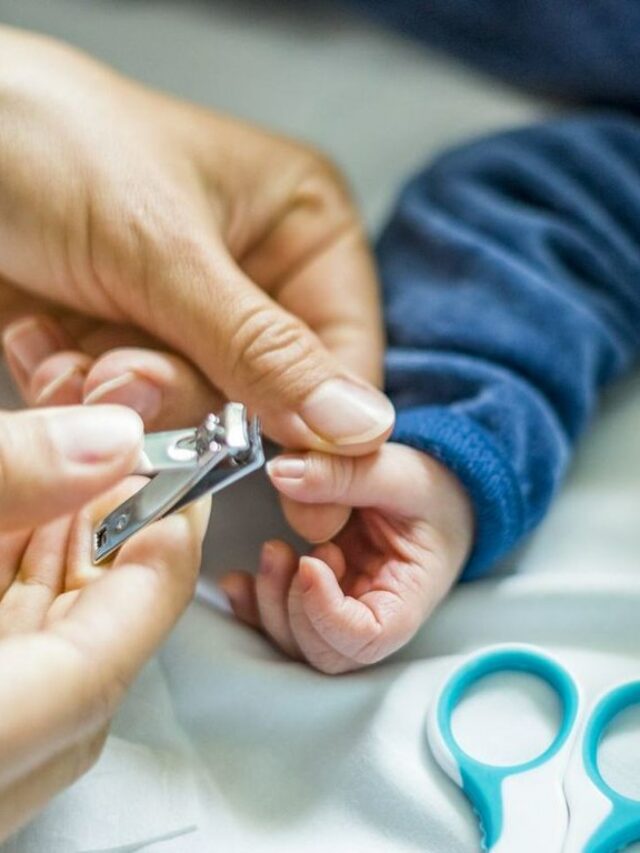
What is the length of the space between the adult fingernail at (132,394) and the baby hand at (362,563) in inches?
4.5

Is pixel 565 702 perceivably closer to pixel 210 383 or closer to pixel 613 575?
pixel 613 575

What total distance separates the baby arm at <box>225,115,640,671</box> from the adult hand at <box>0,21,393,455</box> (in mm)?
44

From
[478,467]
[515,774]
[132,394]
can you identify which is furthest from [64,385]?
[515,774]

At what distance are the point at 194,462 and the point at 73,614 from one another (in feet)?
0.35

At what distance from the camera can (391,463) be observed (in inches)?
29.3

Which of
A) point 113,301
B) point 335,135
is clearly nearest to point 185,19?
point 335,135

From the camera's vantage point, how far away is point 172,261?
763 millimetres

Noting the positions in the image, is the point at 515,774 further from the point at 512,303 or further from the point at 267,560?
the point at 512,303

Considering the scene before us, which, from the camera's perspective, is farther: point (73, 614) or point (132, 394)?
point (132, 394)

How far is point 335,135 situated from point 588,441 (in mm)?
405

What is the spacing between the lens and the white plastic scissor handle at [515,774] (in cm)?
65

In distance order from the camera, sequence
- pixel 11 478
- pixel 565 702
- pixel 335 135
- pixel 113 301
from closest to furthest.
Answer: pixel 11 478 < pixel 565 702 < pixel 113 301 < pixel 335 135

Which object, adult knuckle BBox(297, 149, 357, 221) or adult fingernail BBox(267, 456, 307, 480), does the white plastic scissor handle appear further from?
adult knuckle BBox(297, 149, 357, 221)

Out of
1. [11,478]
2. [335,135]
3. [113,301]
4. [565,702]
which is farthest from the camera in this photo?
[335,135]
